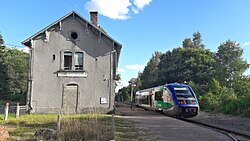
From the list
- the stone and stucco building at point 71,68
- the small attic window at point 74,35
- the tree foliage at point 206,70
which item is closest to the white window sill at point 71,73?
the stone and stucco building at point 71,68

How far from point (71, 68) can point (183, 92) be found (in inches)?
395

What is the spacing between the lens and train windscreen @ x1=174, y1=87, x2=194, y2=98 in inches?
800

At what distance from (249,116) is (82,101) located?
14077 mm

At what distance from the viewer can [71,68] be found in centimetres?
2258

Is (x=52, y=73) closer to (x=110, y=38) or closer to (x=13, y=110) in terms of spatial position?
(x=13, y=110)

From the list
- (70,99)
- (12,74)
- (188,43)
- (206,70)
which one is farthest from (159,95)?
(188,43)

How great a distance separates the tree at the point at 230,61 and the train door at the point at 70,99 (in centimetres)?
4079

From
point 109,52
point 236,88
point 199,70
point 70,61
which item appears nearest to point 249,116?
point 236,88

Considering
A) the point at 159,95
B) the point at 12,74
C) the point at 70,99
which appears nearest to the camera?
the point at 70,99

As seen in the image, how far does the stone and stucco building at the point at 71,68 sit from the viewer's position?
72.4 ft

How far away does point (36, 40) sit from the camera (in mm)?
22516

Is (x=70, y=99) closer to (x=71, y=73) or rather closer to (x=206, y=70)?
(x=71, y=73)

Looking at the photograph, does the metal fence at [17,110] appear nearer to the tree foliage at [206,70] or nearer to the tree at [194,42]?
the tree foliage at [206,70]

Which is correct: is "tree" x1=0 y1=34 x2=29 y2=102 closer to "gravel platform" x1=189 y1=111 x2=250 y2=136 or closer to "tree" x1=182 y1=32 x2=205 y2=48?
"gravel platform" x1=189 y1=111 x2=250 y2=136
